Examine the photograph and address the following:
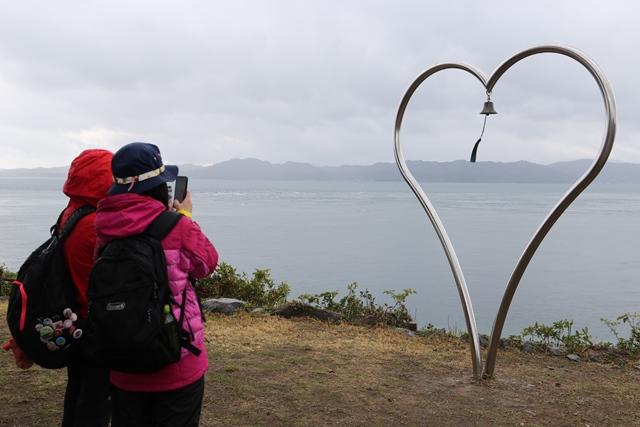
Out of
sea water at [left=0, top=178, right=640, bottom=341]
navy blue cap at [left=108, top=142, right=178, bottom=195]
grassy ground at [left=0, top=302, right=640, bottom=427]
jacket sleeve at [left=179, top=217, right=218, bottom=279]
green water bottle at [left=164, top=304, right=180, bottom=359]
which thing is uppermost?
navy blue cap at [left=108, top=142, right=178, bottom=195]

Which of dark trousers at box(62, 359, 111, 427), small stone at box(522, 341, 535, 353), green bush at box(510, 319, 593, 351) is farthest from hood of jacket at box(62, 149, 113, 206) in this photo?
green bush at box(510, 319, 593, 351)

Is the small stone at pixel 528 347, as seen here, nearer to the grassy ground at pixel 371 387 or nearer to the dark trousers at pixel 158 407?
the grassy ground at pixel 371 387

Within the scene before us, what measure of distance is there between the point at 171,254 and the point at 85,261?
1.95 feet

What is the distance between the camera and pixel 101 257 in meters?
2.40

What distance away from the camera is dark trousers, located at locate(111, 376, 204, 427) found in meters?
2.48

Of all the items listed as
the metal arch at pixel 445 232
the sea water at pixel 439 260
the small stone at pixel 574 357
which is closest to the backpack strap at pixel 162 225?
the metal arch at pixel 445 232

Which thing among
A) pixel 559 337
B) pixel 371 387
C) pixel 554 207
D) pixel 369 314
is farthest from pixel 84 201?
pixel 559 337

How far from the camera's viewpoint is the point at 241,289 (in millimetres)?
8672

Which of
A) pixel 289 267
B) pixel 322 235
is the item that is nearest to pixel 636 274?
pixel 289 267

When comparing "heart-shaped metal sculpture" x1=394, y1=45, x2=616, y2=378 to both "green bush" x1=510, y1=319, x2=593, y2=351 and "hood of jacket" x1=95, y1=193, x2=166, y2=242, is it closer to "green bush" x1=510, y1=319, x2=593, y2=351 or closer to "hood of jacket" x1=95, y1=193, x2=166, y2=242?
"green bush" x1=510, y1=319, x2=593, y2=351

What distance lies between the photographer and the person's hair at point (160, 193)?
101 inches

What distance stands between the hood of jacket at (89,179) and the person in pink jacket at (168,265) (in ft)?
1.27

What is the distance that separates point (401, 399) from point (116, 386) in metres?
2.63

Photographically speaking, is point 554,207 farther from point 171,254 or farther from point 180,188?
Result: point 171,254
